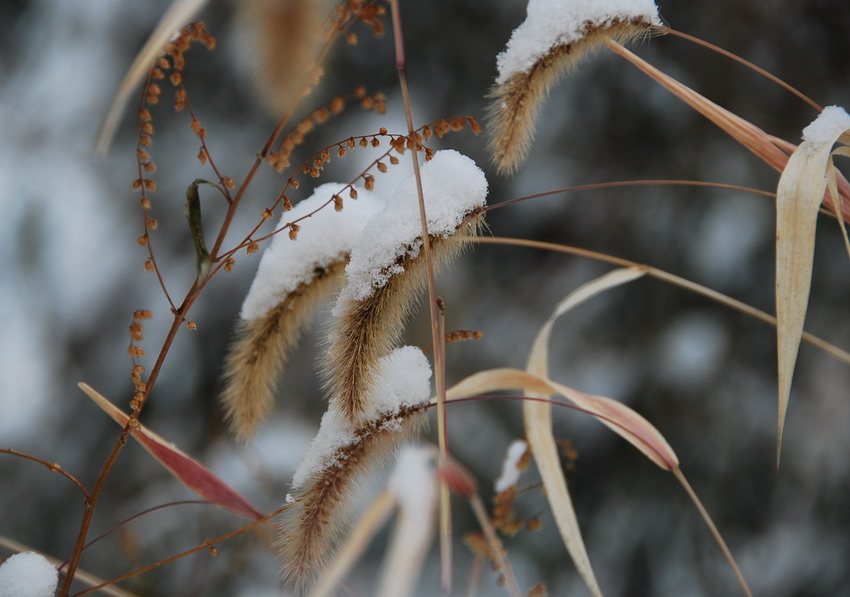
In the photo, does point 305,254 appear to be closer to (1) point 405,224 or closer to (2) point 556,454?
(1) point 405,224

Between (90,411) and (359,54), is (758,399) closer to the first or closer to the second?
(359,54)

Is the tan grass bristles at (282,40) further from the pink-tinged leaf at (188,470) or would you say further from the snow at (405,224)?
the pink-tinged leaf at (188,470)

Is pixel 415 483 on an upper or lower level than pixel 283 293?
lower

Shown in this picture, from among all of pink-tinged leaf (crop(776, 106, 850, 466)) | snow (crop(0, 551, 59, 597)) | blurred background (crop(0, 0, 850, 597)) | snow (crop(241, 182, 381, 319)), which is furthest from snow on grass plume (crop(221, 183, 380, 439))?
blurred background (crop(0, 0, 850, 597))

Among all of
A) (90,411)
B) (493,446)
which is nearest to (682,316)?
(493,446)

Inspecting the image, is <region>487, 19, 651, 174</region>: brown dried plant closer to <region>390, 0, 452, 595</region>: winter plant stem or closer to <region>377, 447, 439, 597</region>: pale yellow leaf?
<region>390, 0, 452, 595</region>: winter plant stem

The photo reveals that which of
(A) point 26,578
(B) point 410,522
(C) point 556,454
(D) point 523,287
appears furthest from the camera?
(D) point 523,287

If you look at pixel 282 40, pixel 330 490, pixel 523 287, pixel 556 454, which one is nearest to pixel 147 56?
pixel 282 40

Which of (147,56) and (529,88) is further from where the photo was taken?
(529,88)
